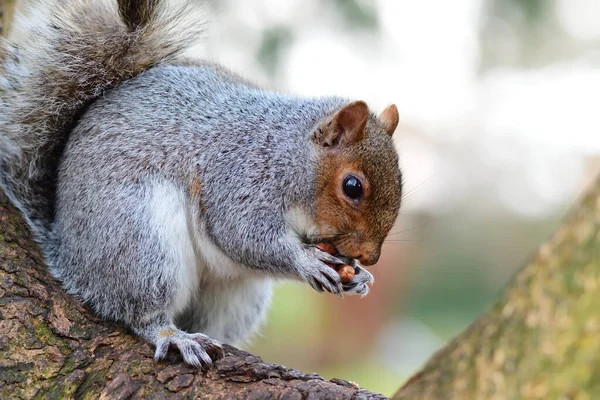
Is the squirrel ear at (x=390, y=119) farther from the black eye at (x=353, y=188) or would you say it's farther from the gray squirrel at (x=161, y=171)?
the black eye at (x=353, y=188)

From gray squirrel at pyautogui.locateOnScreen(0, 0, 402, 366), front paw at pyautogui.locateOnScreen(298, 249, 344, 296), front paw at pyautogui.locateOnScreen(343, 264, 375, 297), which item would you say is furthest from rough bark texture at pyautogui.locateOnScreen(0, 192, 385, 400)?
front paw at pyautogui.locateOnScreen(343, 264, 375, 297)

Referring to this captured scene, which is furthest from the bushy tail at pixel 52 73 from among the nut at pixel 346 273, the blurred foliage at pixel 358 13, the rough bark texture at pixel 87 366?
the blurred foliage at pixel 358 13

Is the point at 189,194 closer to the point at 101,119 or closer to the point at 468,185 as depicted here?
the point at 101,119

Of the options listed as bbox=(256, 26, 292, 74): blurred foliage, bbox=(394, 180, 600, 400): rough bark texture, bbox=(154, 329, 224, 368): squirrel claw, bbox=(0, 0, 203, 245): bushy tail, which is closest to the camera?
bbox=(394, 180, 600, 400): rough bark texture

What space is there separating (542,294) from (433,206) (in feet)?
17.3

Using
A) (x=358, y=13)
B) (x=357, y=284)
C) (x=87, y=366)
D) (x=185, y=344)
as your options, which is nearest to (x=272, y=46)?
(x=358, y=13)

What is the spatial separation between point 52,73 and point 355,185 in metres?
1.10

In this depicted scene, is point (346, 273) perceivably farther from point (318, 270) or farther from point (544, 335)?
point (544, 335)

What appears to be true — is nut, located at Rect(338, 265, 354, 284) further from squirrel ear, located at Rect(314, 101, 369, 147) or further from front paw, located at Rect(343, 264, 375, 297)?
squirrel ear, located at Rect(314, 101, 369, 147)

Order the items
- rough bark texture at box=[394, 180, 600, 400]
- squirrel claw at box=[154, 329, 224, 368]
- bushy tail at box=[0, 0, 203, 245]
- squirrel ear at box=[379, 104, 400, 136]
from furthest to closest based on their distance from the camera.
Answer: squirrel ear at box=[379, 104, 400, 136] → bushy tail at box=[0, 0, 203, 245] → squirrel claw at box=[154, 329, 224, 368] → rough bark texture at box=[394, 180, 600, 400]

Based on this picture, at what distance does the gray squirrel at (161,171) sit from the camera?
211cm

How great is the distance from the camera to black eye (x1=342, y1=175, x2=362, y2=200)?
213 centimetres

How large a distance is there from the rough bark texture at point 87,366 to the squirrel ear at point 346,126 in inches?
30.5

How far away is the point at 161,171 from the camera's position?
2.18 meters
